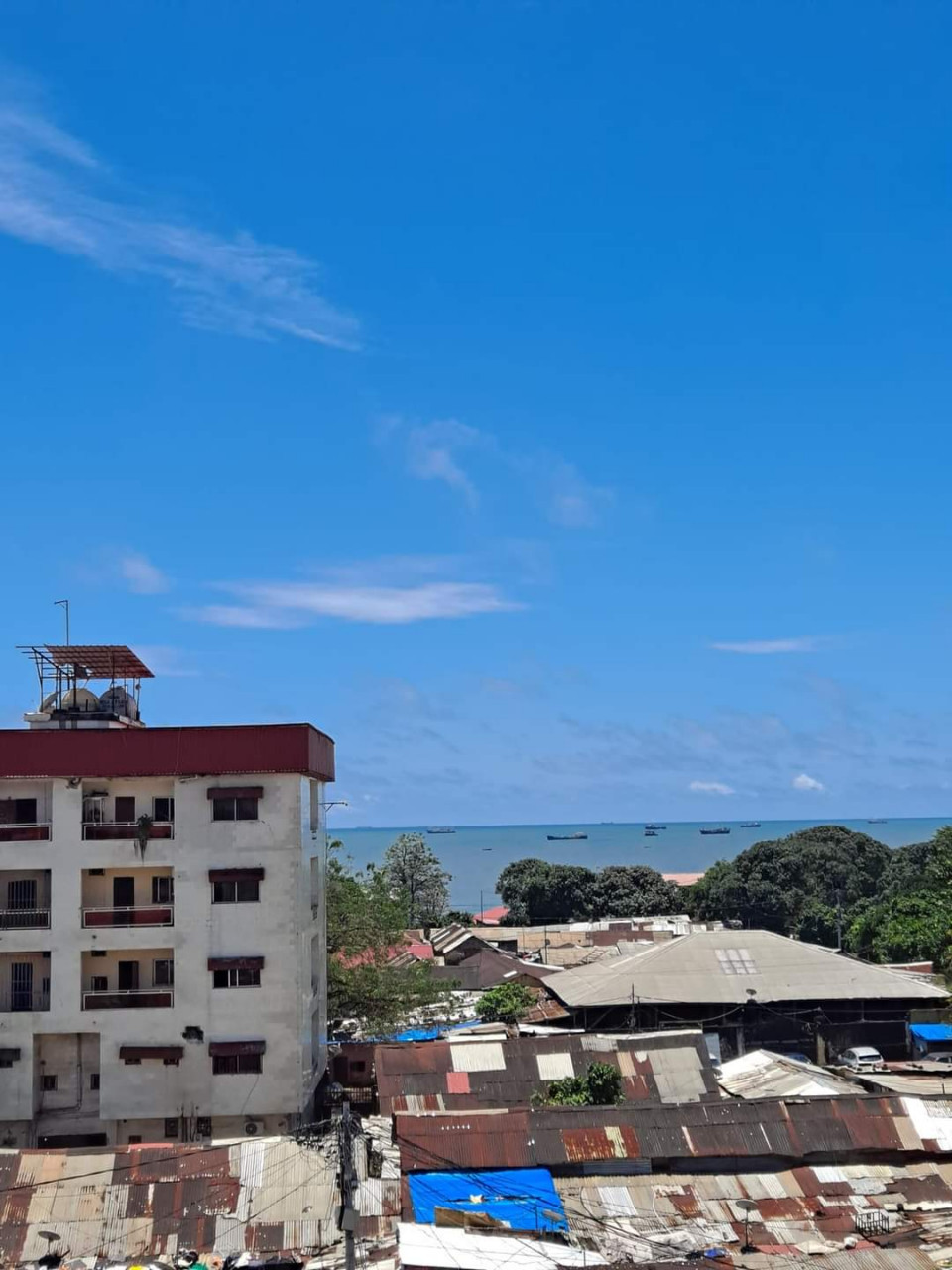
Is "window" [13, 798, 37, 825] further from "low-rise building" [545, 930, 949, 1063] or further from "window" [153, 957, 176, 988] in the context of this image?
"low-rise building" [545, 930, 949, 1063]

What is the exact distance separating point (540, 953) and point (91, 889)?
48946 millimetres

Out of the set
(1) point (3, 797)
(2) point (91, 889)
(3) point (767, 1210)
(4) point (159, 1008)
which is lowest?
(3) point (767, 1210)

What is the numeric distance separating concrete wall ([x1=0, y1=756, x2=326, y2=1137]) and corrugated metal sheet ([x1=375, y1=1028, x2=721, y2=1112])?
351 cm

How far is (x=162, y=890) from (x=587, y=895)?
271ft

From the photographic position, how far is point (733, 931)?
57938 millimetres

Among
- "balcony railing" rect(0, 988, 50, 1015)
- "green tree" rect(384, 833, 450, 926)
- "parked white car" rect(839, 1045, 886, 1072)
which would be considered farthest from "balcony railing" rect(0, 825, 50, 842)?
"green tree" rect(384, 833, 450, 926)

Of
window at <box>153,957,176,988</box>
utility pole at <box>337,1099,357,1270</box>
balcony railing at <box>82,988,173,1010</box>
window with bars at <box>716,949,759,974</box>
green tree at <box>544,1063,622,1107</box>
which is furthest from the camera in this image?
window with bars at <box>716,949,759,974</box>

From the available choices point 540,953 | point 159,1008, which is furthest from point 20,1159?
point 540,953

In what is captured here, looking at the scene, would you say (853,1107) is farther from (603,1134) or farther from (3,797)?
(3,797)

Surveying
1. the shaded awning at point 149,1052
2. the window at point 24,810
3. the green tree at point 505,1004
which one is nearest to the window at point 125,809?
the window at point 24,810

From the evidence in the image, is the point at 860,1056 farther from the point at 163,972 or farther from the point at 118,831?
the point at 118,831

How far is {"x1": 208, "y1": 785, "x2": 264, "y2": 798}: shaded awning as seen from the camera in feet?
124

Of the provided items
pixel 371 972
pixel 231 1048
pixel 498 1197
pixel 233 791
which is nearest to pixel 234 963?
pixel 231 1048

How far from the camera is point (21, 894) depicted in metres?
37.8
